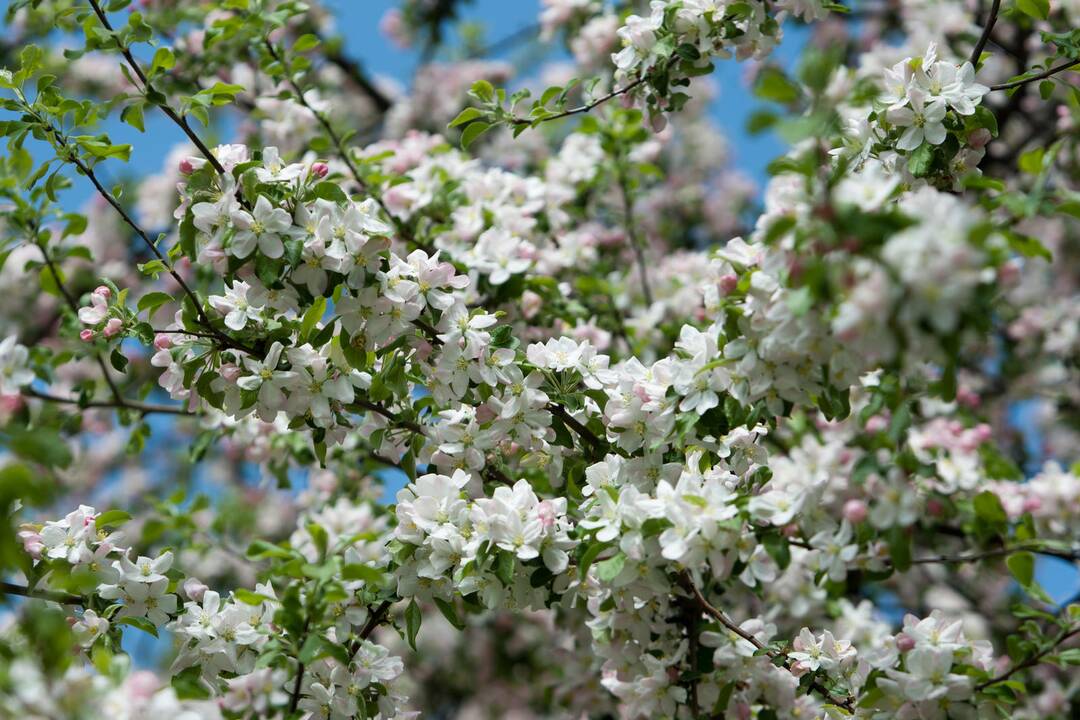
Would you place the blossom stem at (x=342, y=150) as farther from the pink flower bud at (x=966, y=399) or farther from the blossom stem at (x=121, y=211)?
the pink flower bud at (x=966, y=399)

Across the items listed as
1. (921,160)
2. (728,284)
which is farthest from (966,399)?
(728,284)

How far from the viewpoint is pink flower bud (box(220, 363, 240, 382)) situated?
209 centimetres

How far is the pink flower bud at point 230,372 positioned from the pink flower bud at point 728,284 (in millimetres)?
990

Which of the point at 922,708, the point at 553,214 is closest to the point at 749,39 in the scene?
the point at 553,214

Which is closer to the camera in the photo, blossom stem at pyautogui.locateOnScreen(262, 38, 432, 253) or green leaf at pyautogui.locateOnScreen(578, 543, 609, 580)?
green leaf at pyautogui.locateOnScreen(578, 543, 609, 580)

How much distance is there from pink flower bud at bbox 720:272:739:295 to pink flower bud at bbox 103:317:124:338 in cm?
123

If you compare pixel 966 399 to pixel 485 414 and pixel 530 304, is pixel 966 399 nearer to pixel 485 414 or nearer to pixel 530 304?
pixel 530 304

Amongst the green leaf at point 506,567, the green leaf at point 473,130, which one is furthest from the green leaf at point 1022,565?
the green leaf at point 473,130

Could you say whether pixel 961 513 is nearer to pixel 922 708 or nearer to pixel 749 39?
pixel 922 708

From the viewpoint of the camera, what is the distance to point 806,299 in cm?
146

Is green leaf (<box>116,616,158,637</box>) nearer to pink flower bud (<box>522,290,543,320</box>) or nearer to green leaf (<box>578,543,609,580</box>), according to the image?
green leaf (<box>578,543,609,580</box>)

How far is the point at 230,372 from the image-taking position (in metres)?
2.09

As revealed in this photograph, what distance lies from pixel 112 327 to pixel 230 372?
26 centimetres

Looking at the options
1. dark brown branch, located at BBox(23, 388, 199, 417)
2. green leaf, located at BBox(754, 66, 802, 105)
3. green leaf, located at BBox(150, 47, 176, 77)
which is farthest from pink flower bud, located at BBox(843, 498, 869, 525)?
dark brown branch, located at BBox(23, 388, 199, 417)
